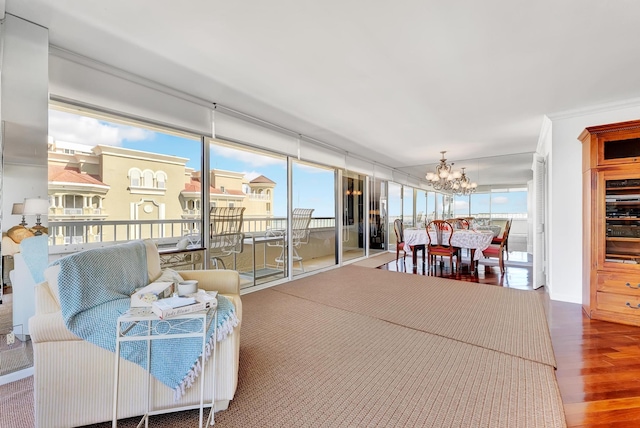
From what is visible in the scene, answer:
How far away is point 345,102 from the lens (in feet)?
11.6

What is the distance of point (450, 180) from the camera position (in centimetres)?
650

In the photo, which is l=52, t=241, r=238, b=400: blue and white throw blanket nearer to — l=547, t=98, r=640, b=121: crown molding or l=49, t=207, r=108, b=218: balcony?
l=49, t=207, r=108, b=218: balcony

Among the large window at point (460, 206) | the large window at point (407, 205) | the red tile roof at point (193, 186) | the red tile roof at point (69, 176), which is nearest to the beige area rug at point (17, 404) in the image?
the red tile roof at point (69, 176)

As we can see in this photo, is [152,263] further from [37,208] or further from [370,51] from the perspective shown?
[370,51]

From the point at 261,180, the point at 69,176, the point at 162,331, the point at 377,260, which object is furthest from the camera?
the point at 377,260

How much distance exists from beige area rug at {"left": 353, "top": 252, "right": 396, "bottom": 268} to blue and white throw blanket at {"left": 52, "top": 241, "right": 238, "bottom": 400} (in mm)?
4874

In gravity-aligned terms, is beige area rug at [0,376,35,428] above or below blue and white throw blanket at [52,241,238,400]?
below

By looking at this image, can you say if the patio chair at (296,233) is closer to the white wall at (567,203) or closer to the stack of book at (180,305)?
the stack of book at (180,305)

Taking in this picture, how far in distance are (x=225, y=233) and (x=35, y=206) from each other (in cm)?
199

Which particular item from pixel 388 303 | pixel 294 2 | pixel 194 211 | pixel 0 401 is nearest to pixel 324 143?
pixel 194 211

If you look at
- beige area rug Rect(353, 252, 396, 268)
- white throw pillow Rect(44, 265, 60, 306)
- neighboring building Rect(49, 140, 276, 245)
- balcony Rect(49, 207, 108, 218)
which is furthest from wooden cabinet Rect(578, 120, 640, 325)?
balcony Rect(49, 207, 108, 218)

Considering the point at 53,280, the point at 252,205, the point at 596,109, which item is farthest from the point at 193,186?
the point at 596,109

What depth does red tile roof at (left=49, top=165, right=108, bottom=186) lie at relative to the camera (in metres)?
2.58

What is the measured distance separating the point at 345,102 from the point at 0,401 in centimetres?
382
